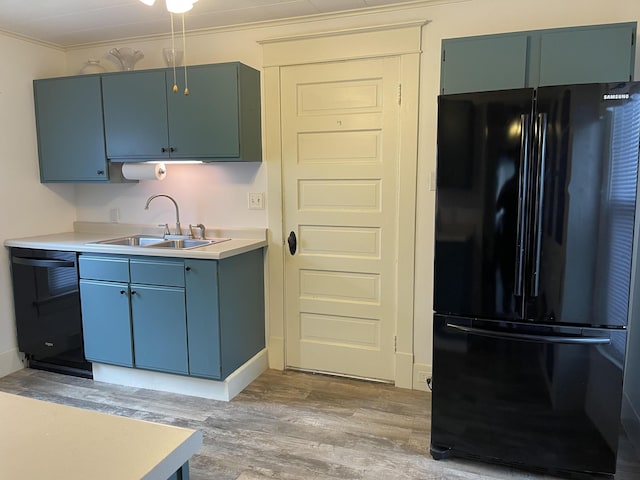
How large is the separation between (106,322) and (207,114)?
1527mm

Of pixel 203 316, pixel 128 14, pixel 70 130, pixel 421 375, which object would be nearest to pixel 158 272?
pixel 203 316

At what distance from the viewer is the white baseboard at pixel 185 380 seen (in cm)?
295

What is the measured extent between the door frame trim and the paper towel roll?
0.76m

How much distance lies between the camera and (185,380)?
3021mm

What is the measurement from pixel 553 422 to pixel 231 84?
256 cm

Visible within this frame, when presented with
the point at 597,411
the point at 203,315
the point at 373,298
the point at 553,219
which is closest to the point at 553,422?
the point at 597,411

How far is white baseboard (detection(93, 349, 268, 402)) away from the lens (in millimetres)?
2953

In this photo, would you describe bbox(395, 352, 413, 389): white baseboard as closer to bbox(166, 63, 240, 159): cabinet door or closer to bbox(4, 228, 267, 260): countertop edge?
bbox(4, 228, 267, 260): countertop edge

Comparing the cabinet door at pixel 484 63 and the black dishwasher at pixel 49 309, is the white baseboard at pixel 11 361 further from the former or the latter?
the cabinet door at pixel 484 63

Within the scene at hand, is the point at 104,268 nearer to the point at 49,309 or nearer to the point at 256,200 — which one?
the point at 49,309

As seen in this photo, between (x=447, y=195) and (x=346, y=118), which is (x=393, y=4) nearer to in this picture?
(x=346, y=118)

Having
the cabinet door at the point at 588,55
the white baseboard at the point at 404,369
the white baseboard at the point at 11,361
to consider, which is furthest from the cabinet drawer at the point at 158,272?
the cabinet door at the point at 588,55

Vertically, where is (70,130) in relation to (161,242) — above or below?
above

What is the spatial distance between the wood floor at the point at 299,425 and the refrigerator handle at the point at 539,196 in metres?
0.95
